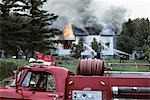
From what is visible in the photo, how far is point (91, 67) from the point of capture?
7.02 m

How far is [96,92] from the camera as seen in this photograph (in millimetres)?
6633

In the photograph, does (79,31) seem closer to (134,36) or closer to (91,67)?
(134,36)

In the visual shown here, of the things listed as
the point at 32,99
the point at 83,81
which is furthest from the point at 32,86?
the point at 83,81

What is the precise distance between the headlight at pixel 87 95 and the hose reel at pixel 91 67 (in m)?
0.48

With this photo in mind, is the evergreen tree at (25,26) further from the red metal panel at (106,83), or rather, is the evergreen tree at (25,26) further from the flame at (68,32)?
the red metal panel at (106,83)

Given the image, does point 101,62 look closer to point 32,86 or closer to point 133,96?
point 133,96

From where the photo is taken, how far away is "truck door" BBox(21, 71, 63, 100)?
263 inches

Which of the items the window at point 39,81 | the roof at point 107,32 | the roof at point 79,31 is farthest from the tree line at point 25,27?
the roof at point 107,32

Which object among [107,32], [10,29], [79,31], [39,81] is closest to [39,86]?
[39,81]

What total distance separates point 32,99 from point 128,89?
1620 millimetres

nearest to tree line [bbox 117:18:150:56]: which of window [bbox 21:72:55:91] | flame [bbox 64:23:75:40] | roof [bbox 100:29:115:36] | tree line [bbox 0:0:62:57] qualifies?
roof [bbox 100:29:115:36]

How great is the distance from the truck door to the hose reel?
0.60 meters

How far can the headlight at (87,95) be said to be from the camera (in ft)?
21.6

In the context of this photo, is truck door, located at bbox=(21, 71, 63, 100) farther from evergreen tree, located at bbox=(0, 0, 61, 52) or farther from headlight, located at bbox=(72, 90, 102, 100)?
evergreen tree, located at bbox=(0, 0, 61, 52)
